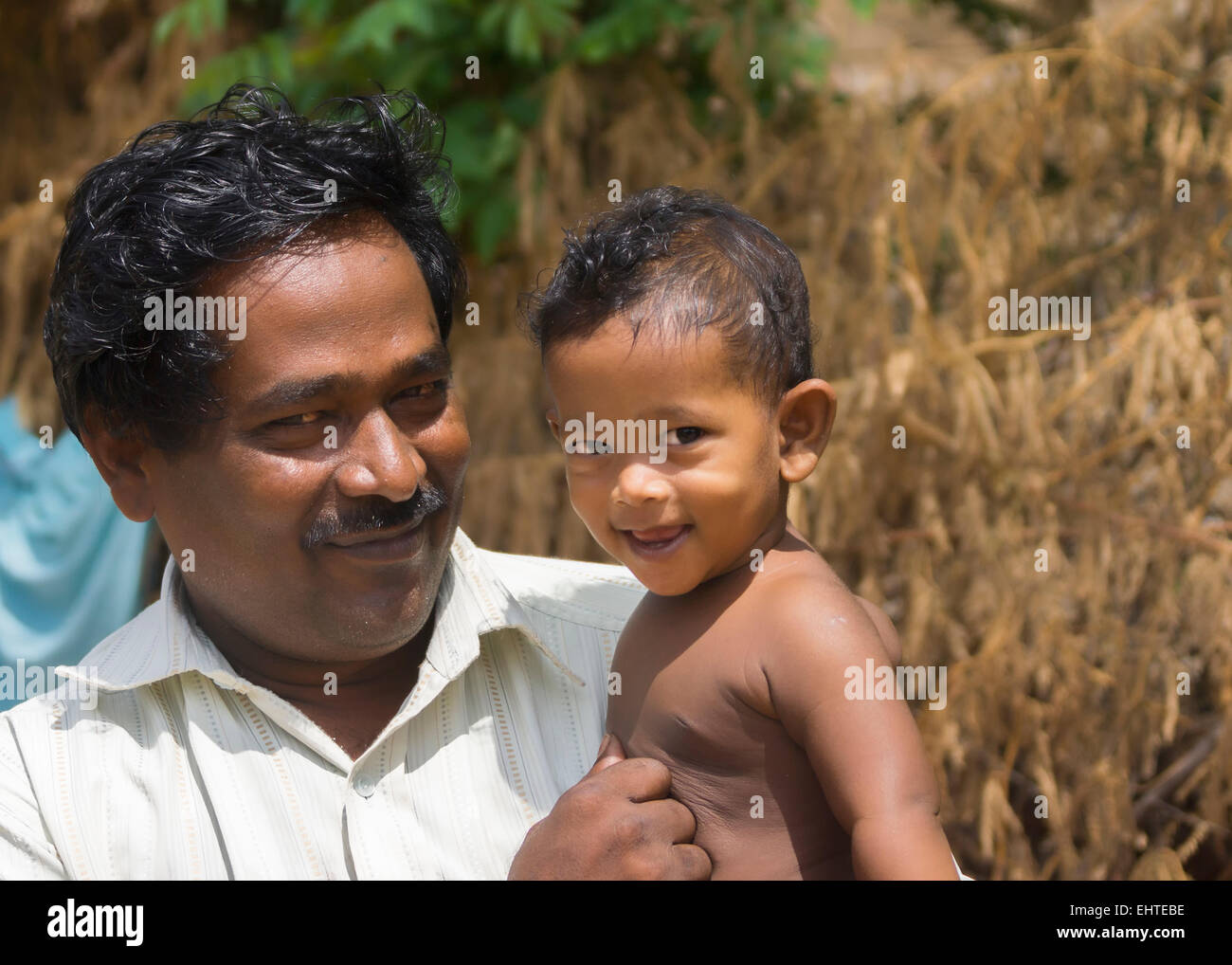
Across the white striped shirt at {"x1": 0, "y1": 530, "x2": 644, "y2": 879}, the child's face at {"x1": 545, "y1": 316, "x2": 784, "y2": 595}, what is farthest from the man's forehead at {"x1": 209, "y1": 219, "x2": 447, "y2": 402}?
the white striped shirt at {"x1": 0, "y1": 530, "x2": 644, "y2": 879}

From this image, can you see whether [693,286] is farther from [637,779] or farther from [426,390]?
[637,779]

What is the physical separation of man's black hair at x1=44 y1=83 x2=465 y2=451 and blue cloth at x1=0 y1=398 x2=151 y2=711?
2032 mm

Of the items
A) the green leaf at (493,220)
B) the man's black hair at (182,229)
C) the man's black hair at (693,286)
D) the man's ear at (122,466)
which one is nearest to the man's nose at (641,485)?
the man's black hair at (693,286)

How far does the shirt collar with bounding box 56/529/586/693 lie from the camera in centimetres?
201

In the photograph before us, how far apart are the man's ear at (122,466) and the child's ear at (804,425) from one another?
3.71ft

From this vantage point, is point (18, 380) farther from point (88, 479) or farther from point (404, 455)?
point (404, 455)

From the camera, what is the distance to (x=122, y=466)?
7.22ft

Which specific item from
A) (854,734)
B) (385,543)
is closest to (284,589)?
(385,543)

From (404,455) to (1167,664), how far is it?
2.67 metres

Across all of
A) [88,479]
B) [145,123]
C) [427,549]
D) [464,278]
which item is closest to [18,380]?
[145,123]

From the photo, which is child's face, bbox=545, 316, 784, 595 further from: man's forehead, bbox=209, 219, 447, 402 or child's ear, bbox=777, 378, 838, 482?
man's forehead, bbox=209, 219, 447, 402

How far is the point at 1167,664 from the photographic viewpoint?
3.65 metres

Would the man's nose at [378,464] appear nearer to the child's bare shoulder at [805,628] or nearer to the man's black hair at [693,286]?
the man's black hair at [693,286]

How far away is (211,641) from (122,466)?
0.36 metres
